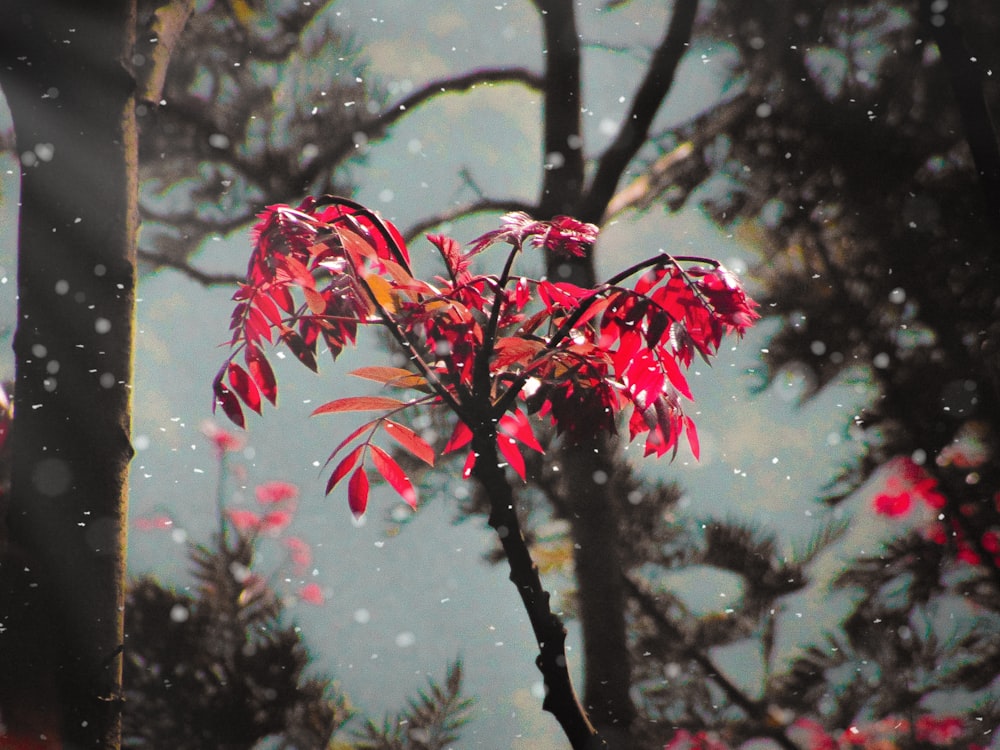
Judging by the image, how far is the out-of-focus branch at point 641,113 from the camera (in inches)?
30.0

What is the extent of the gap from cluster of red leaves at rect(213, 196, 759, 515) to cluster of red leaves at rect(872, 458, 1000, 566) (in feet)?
1.56

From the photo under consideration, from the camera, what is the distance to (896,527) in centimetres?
78

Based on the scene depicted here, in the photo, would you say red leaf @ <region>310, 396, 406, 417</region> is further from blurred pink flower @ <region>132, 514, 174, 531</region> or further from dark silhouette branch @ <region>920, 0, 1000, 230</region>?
dark silhouette branch @ <region>920, 0, 1000, 230</region>

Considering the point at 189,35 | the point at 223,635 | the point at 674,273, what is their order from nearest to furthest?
the point at 674,273
the point at 223,635
the point at 189,35

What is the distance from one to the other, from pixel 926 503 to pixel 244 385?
0.76 meters

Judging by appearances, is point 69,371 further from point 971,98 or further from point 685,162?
point 971,98

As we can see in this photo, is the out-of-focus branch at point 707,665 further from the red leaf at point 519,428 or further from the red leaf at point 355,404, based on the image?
the red leaf at point 355,404

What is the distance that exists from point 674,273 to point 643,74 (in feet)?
1.69

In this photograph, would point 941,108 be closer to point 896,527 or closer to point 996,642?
point 896,527

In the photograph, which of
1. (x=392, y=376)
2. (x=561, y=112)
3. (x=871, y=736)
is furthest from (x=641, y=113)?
(x=871, y=736)

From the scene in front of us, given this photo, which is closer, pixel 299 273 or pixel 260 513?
pixel 299 273

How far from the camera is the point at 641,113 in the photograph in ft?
2.58

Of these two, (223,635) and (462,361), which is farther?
(223,635)

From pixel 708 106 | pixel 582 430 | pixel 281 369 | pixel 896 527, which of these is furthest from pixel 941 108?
pixel 281 369
